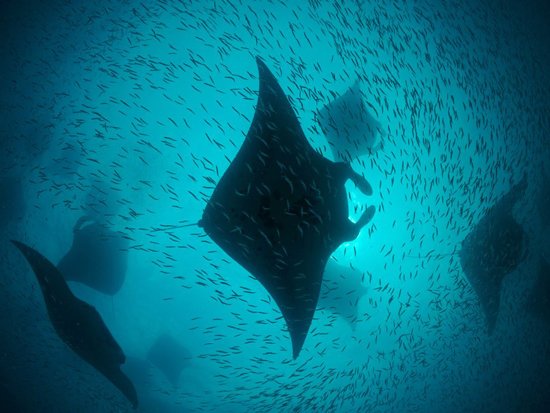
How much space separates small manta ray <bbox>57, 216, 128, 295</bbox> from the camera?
12195 millimetres

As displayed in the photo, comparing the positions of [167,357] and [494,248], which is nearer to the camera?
[494,248]

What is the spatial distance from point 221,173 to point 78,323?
1542cm

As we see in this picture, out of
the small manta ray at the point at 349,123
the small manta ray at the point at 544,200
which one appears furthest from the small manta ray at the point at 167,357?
the small manta ray at the point at 544,200

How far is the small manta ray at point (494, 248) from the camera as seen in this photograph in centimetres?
825

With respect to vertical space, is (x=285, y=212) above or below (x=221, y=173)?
above

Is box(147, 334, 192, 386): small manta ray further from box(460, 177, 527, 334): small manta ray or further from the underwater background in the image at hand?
box(460, 177, 527, 334): small manta ray

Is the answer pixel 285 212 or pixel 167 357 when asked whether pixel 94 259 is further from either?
pixel 167 357

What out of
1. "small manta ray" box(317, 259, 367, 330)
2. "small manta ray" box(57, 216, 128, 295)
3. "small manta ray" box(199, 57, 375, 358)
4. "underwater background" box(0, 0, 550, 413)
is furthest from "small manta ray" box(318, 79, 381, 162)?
"small manta ray" box(57, 216, 128, 295)

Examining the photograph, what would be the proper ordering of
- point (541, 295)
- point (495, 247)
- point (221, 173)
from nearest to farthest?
point (495, 247)
point (541, 295)
point (221, 173)

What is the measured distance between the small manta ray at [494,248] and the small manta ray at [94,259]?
540 inches

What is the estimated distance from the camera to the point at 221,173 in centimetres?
2114

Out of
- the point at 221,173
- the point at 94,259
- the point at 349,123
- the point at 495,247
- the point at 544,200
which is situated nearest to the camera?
the point at 495,247

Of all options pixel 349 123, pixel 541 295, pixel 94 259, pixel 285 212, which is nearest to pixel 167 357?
pixel 94 259

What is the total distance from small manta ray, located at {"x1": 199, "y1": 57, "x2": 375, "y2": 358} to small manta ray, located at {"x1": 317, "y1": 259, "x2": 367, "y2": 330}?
10.2m
